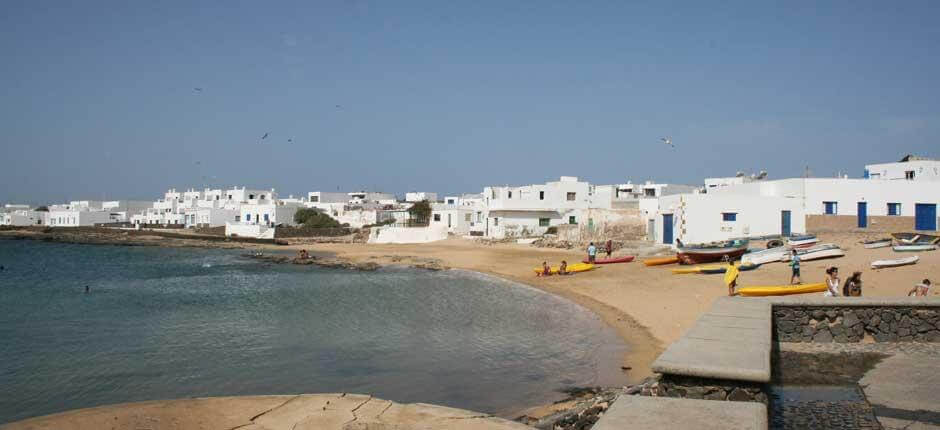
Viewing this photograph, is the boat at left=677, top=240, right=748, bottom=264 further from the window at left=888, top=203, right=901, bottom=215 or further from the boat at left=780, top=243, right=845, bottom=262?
the window at left=888, top=203, right=901, bottom=215

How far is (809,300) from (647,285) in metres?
16.4

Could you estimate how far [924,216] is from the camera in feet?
112

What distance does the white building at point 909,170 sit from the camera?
41.3 m

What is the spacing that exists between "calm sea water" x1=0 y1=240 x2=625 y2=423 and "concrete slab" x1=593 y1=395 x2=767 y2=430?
23.7 ft

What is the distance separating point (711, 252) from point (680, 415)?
2646cm

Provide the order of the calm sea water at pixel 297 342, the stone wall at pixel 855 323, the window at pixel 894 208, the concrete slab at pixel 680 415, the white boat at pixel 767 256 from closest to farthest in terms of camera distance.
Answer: the concrete slab at pixel 680 415 < the stone wall at pixel 855 323 < the calm sea water at pixel 297 342 < the white boat at pixel 767 256 < the window at pixel 894 208

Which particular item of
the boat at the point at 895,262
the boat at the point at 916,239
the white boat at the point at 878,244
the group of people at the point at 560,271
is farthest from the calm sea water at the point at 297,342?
the boat at the point at 916,239

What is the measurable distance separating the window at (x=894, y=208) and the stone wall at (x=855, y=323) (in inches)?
1111

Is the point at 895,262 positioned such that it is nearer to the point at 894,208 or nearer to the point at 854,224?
the point at 854,224

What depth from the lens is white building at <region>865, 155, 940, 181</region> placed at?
41.3 m

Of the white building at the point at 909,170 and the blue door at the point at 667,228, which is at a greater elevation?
the white building at the point at 909,170

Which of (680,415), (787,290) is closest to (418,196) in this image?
(787,290)

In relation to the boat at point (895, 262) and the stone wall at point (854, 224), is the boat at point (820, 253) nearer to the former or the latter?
the boat at point (895, 262)

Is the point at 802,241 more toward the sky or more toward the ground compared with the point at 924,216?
more toward the ground
